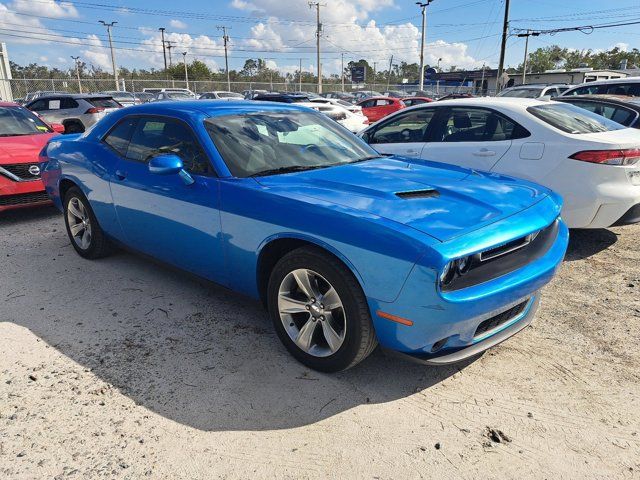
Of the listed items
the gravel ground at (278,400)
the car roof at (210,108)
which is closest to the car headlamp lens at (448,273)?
the gravel ground at (278,400)

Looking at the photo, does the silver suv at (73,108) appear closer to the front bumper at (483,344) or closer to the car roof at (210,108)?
the car roof at (210,108)

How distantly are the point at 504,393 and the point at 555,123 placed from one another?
10.8 ft

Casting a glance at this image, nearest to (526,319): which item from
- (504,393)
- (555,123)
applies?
(504,393)

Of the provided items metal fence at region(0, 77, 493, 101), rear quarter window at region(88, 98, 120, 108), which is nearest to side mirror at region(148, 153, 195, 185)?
rear quarter window at region(88, 98, 120, 108)

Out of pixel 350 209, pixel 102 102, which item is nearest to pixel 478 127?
pixel 350 209

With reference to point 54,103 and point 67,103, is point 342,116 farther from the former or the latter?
point 54,103

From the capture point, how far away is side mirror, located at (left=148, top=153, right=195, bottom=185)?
3.31m

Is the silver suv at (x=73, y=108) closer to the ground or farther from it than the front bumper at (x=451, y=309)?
farther from it

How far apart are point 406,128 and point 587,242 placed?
8.08ft

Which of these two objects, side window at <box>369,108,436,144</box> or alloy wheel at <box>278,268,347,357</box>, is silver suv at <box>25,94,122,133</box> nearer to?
side window at <box>369,108,436,144</box>

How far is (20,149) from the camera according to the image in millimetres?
6434

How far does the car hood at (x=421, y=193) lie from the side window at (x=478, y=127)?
1.82 metres

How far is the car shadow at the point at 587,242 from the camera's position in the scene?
493cm

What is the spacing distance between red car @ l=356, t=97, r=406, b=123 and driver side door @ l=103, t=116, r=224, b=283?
17358mm
